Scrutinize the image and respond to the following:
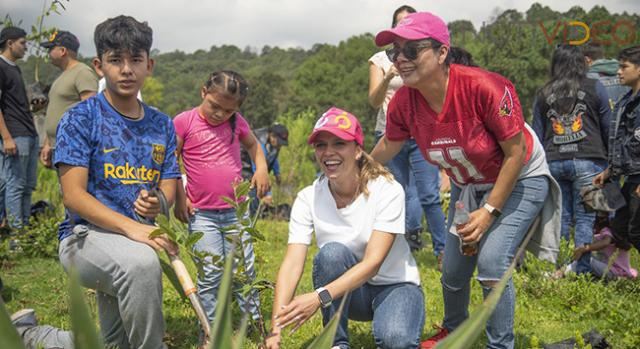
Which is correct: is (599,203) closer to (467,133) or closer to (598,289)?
(598,289)

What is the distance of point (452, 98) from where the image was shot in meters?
2.69

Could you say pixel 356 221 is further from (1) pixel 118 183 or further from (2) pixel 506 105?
(1) pixel 118 183

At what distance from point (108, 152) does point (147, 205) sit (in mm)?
401

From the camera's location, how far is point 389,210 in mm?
2773

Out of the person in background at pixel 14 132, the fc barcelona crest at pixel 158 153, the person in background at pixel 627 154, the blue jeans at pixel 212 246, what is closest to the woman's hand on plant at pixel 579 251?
the person in background at pixel 627 154

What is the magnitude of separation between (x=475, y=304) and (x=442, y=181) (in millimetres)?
3200

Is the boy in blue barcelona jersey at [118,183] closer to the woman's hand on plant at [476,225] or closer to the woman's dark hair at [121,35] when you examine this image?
the woman's dark hair at [121,35]

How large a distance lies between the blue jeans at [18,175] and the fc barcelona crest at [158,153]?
3168 millimetres

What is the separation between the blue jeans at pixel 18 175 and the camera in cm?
530

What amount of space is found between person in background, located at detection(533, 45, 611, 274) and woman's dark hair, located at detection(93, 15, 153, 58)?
3.37 meters

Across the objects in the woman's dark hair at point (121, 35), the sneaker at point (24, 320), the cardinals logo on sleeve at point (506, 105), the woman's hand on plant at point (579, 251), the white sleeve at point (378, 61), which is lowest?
the woman's hand on plant at point (579, 251)

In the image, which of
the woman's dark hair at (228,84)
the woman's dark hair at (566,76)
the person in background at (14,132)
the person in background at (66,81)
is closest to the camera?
the woman's dark hair at (228,84)

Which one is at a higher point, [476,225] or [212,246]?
[476,225]

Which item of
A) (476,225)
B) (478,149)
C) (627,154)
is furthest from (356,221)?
(627,154)
